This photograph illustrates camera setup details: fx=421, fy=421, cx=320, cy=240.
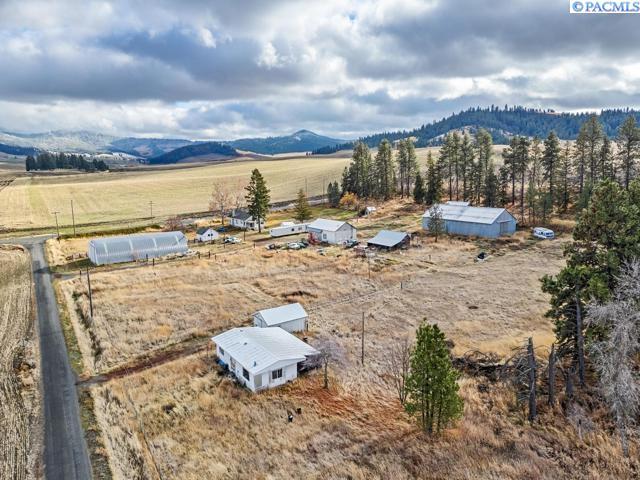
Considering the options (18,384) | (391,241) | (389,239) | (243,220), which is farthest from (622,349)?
(243,220)

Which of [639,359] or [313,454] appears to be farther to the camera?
[639,359]

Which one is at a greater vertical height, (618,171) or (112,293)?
(618,171)

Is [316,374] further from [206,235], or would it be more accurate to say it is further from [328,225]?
[206,235]

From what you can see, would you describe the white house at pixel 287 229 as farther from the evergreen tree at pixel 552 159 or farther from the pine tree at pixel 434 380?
the pine tree at pixel 434 380

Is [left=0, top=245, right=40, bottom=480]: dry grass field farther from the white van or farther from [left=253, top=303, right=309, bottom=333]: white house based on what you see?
the white van

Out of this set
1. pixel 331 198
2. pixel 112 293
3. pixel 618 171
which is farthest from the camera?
pixel 331 198

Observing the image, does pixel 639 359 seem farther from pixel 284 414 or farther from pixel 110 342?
pixel 110 342

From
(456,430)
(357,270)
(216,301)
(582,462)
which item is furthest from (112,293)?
(582,462)
